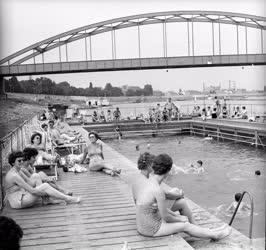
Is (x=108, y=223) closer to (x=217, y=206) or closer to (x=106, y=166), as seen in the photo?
(x=106, y=166)

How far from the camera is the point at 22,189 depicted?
6.58m

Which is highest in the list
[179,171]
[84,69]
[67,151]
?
[84,69]

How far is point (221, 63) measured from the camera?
2199 inches

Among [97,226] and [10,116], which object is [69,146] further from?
[10,116]

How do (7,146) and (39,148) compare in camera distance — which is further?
(7,146)

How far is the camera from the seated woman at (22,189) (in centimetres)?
623

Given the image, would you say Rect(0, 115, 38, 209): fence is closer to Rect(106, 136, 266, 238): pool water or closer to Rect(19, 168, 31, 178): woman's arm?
Rect(19, 168, 31, 178): woman's arm

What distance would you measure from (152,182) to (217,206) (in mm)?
6445

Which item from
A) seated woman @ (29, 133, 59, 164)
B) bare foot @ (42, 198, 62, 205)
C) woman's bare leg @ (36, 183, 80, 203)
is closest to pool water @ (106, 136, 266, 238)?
woman's bare leg @ (36, 183, 80, 203)

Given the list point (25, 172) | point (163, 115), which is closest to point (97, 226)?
point (25, 172)

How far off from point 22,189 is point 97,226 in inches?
62.4

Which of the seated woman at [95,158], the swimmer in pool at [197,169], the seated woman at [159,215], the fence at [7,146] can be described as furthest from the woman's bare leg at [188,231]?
the swimmer in pool at [197,169]

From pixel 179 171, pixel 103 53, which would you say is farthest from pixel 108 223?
pixel 103 53

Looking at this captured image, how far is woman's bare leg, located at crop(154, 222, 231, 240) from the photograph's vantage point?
500 cm
